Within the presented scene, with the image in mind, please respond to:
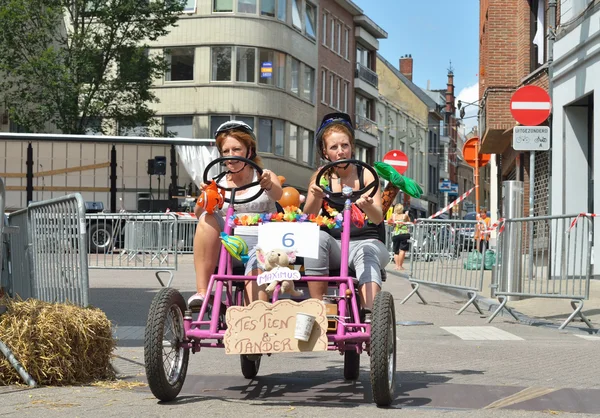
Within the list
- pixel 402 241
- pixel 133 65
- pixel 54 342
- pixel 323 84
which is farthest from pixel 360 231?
pixel 323 84

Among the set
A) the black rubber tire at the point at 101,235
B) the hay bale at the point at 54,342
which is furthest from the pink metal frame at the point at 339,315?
the black rubber tire at the point at 101,235

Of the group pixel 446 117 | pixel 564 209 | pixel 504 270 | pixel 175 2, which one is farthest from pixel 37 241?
pixel 446 117

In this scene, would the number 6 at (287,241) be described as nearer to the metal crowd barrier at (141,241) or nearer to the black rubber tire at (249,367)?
the black rubber tire at (249,367)

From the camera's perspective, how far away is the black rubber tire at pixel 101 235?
16.1m

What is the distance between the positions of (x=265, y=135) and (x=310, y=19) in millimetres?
8937

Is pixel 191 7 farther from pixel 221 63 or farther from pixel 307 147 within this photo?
pixel 307 147

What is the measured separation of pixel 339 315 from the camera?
6395mm

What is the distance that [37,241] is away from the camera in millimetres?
8180

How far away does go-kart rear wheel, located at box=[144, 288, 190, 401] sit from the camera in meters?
6.00

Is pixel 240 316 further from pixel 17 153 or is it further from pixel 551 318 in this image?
pixel 17 153

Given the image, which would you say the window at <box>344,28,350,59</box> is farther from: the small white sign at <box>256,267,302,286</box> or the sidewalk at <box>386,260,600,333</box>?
the small white sign at <box>256,267,302,286</box>

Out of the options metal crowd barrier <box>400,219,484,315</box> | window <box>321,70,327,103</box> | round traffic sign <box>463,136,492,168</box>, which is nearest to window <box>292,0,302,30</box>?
window <box>321,70,327,103</box>

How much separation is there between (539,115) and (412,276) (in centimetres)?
281

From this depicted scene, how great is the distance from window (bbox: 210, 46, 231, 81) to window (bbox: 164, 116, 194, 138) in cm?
217
